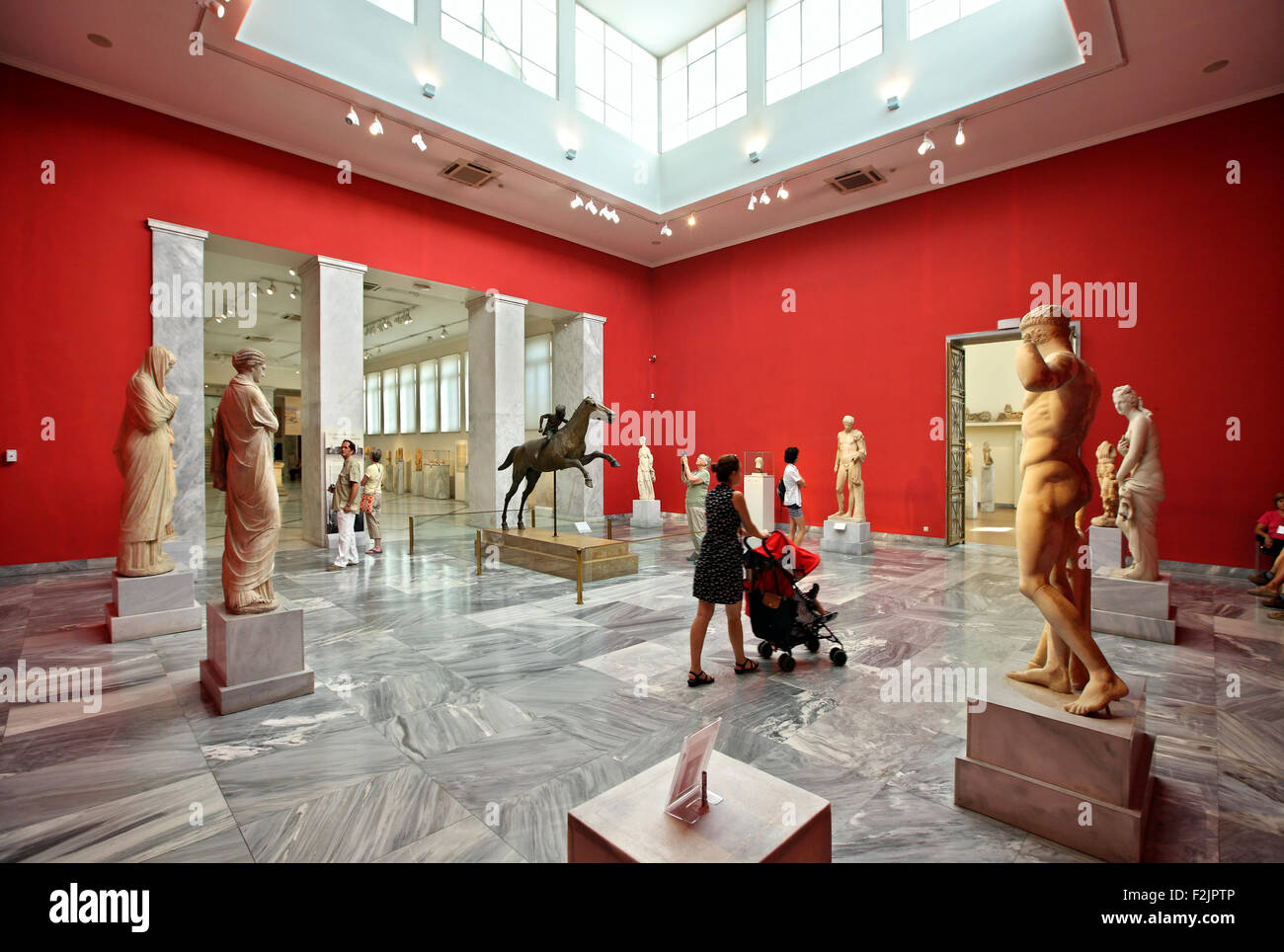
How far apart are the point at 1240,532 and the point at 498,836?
1129 cm

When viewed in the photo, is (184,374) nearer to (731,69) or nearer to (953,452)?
(731,69)

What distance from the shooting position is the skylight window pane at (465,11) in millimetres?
10367

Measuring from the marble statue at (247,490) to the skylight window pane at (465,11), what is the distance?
934cm

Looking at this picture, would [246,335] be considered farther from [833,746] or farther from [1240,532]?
[1240,532]

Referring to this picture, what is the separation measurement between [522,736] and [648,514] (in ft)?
38.0

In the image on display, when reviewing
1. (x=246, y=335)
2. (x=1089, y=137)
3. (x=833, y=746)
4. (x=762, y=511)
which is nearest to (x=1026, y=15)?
(x=1089, y=137)

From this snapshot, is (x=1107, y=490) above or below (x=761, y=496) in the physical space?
above

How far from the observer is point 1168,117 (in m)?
9.20

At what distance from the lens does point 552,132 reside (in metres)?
11.6

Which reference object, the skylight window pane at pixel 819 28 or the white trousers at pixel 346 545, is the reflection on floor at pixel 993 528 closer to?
the skylight window pane at pixel 819 28

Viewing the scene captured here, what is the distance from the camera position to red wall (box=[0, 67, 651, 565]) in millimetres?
8250

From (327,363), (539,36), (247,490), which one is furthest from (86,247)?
(539,36)

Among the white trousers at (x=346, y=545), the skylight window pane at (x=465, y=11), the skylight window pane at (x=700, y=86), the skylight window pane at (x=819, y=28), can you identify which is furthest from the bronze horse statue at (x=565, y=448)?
the skylight window pane at (x=700, y=86)
